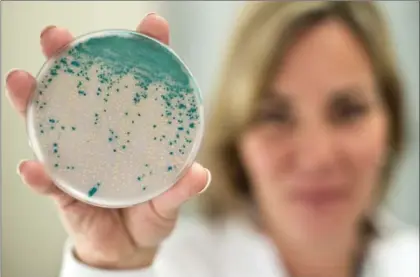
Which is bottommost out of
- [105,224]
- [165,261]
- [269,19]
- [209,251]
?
[209,251]

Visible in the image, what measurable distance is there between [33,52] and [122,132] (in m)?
0.45

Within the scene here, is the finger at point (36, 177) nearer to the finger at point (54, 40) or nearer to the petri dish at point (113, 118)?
the petri dish at point (113, 118)

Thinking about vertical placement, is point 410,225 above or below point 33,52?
below

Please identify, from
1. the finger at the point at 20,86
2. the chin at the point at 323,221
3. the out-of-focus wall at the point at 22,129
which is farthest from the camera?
the chin at the point at 323,221

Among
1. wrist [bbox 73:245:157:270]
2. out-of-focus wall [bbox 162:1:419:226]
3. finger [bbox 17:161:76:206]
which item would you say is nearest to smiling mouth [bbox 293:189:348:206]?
out-of-focus wall [bbox 162:1:419:226]

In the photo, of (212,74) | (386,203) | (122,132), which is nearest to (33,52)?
(212,74)

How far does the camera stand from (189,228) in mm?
989

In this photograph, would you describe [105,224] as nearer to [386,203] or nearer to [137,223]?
[137,223]

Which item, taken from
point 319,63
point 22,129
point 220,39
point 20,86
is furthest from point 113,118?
point 220,39

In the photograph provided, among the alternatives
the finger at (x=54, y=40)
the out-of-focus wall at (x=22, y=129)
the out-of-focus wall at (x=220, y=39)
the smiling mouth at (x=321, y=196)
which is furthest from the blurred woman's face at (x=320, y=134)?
the finger at (x=54, y=40)

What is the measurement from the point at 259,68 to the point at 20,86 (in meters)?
0.45

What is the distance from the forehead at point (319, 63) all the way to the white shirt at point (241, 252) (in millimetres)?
332

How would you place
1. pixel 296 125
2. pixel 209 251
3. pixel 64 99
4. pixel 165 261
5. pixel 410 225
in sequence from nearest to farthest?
1. pixel 64 99
2. pixel 165 261
3. pixel 296 125
4. pixel 209 251
5. pixel 410 225

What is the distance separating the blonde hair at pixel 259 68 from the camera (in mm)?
822
